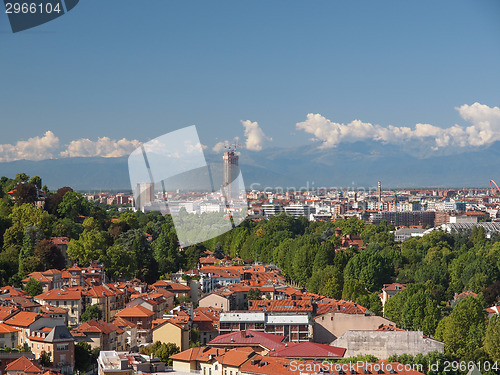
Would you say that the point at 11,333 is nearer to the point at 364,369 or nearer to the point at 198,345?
the point at 198,345

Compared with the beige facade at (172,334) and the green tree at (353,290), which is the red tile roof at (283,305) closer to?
the beige facade at (172,334)

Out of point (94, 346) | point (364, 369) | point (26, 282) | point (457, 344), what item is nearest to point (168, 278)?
point (26, 282)

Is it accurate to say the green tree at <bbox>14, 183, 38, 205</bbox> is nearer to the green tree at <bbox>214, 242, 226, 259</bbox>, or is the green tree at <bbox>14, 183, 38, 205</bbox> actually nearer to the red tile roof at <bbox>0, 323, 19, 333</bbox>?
the green tree at <bbox>214, 242, 226, 259</bbox>

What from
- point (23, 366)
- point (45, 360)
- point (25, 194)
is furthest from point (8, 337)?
point (25, 194)

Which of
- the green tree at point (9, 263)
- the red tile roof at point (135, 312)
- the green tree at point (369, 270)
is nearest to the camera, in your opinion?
the red tile roof at point (135, 312)

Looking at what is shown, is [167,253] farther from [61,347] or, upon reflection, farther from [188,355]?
[61,347]

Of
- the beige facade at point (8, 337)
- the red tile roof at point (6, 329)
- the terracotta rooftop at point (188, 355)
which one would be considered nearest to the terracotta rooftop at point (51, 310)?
the red tile roof at point (6, 329)
